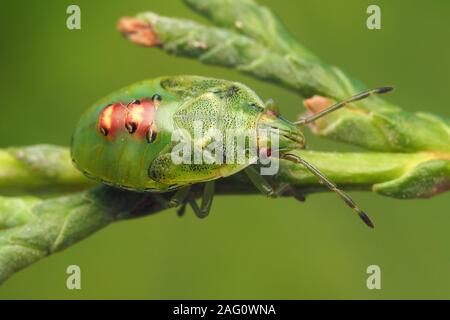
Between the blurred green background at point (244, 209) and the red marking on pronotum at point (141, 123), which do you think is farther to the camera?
the blurred green background at point (244, 209)

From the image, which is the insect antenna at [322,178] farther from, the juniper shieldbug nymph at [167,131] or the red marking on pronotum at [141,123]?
the red marking on pronotum at [141,123]

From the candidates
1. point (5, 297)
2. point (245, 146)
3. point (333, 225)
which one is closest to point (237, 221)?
point (333, 225)

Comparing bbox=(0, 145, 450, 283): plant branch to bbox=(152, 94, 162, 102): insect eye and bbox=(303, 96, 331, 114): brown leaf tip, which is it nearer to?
bbox=(303, 96, 331, 114): brown leaf tip

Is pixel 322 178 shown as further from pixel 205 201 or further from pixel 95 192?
pixel 95 192

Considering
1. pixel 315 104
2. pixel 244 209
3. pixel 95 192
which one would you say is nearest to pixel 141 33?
pixel 95 192

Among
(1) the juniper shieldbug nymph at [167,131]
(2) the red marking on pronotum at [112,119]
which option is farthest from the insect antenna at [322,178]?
(2) the red marking on pronotum at [112,119]

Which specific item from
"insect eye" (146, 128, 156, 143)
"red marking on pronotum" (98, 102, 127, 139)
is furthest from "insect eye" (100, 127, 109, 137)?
"insect eye" (146, 128, 156, 143)

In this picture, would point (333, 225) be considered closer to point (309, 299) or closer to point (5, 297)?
point (309, 299)
